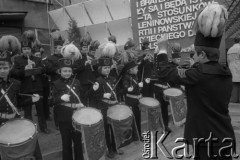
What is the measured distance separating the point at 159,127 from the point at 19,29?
873cm

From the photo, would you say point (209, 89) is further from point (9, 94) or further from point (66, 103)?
point (9, 94)

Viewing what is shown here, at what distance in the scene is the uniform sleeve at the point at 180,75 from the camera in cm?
289

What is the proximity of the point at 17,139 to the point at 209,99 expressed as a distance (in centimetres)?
222

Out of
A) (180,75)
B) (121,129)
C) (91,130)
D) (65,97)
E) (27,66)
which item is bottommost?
(121,129)

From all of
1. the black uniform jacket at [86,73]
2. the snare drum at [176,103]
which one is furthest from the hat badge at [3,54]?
the snare drum at [176,103]

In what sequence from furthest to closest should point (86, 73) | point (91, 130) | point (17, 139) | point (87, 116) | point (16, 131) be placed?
point (86, 73) → point (87, 116) → point (91, 130) → point (16, 131) → point (17, 139)

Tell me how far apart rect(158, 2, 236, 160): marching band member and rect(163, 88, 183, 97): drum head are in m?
3.58

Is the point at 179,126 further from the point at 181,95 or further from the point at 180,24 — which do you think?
the point at 180,24

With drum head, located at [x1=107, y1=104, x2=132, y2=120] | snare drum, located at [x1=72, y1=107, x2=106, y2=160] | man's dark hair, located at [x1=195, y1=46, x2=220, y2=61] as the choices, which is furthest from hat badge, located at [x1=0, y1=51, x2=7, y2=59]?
man's dark hair, located at [x1=195, y1=46, x2=220, y2=61]

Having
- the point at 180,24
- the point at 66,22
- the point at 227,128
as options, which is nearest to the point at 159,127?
the point at 227,128

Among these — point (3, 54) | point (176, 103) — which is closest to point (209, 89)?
point (3, 54)

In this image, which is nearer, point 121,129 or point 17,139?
point 17,139

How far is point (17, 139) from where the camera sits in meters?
3.59

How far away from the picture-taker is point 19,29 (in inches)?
506
